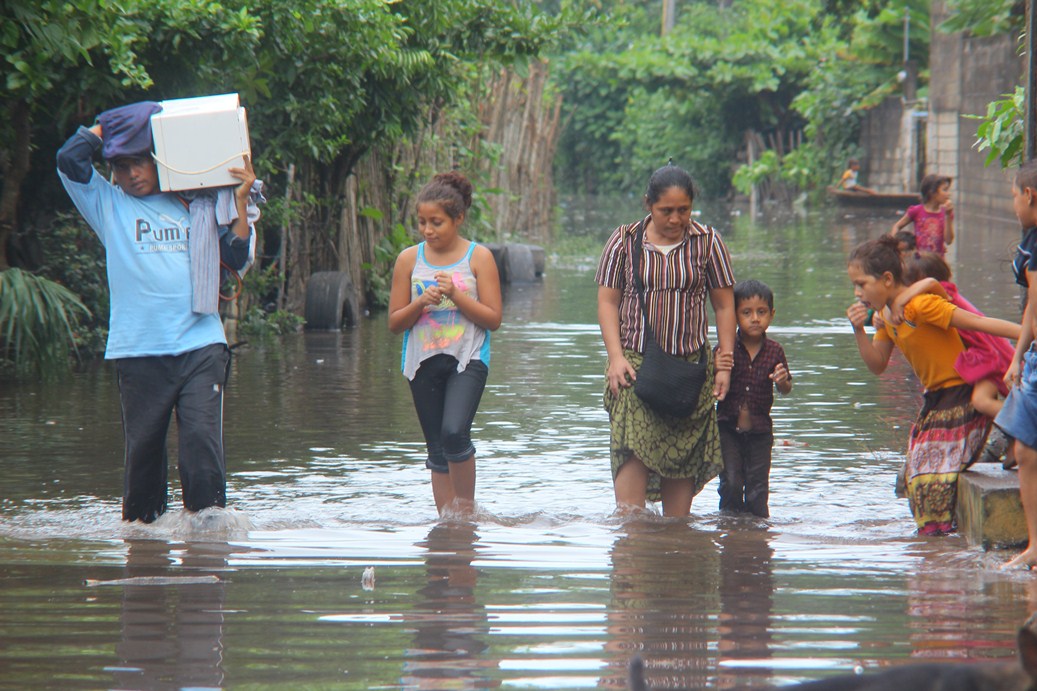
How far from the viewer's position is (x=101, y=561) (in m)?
5.50

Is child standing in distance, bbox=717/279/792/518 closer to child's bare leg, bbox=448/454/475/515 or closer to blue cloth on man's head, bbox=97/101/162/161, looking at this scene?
child's bare leg, bbox=448/454/475/515

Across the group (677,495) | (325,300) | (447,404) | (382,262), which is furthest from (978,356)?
(382,262)

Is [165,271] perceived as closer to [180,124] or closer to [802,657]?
[180,124]

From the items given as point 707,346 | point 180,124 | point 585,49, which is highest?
point 585,49

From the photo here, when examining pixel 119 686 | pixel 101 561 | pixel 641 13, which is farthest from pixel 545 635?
pixel 641 13

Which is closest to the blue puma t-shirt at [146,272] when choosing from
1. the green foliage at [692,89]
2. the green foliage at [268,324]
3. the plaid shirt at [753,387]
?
the plaid shirt at [753,387]

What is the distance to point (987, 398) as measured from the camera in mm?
5832

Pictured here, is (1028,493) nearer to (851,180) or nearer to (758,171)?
(851,180)

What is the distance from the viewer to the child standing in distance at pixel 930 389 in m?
5.95

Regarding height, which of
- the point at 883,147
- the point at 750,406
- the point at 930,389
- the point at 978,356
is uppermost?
the point at 883,147

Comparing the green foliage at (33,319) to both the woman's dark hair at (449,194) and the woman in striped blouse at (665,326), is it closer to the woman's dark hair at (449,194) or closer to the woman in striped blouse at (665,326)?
the woman's dark hair at (449,194)

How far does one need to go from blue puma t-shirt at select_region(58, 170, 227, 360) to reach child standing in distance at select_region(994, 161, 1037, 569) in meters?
3.07

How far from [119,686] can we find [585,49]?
4919cm

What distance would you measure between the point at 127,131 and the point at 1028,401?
3.57 m
